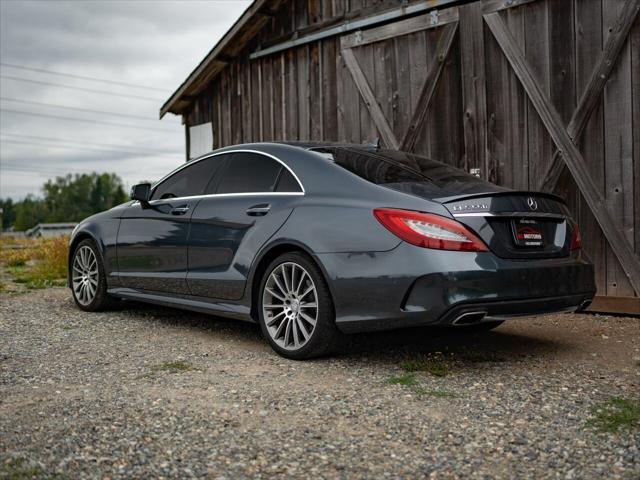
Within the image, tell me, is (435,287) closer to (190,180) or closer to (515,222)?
(515,222)

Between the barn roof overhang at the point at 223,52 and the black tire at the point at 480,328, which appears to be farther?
the barn roof overhang at the point at 223,52

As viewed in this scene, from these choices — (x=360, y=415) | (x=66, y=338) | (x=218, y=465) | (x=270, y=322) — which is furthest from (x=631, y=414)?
(x=66, y=338)

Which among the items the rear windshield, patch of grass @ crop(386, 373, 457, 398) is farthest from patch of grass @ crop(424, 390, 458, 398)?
the rear windshield

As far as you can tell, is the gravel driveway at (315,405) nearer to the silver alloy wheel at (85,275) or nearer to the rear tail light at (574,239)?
the rear tail light at (574,239)

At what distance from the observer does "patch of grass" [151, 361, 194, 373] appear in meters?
4.72

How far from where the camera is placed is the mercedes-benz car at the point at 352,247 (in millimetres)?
4293

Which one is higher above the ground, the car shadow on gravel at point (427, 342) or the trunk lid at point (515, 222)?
the trunk lid at point (515, 222)

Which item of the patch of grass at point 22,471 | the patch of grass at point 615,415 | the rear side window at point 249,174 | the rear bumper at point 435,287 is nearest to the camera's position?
the patch of grass at point 22,471

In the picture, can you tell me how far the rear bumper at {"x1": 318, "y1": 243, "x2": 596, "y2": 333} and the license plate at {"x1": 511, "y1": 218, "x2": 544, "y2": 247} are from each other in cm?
13

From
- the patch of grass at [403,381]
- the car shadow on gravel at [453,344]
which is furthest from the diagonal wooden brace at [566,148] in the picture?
the patch of grass at [403,381]

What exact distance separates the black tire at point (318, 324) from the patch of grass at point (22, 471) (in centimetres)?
214

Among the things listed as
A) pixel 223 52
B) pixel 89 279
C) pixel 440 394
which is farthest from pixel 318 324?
pixel 223 52

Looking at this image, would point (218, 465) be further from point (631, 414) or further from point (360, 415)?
point (631, 414)

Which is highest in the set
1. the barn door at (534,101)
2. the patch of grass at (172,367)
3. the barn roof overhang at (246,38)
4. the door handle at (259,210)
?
the barn roof overhang at (246,38)
